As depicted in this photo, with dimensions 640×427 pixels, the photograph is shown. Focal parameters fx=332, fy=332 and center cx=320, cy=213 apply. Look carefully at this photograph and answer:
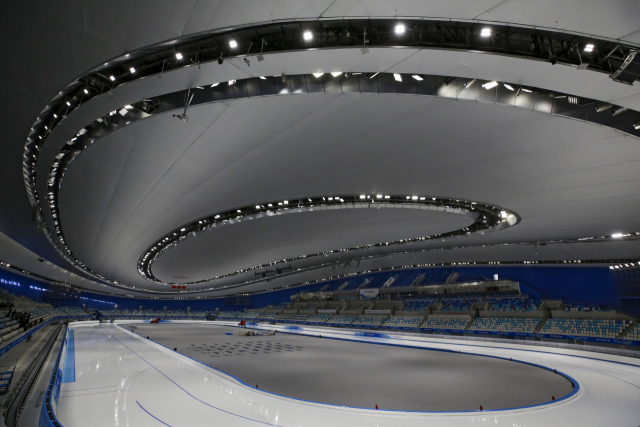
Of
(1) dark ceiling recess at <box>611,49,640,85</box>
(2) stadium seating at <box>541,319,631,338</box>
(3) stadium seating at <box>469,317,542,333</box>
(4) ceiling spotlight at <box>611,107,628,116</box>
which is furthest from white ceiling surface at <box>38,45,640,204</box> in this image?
(3) stadium seating at <box>469,317,542,333</box>

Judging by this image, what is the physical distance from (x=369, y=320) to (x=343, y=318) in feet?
17.3

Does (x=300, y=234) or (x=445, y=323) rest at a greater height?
(x=300, y=234)

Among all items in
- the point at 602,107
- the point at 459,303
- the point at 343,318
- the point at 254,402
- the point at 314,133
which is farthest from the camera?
the point at 343,318

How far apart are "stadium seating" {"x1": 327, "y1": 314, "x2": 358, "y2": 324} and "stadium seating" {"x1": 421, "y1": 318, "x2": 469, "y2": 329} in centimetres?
1171

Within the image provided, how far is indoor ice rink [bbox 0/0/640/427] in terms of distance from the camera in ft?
21.1

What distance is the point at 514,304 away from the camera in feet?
99.9

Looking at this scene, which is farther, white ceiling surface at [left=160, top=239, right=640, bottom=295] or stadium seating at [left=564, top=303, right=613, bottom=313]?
stadium seating at [left=564, top=303, right=613, bottom=313]

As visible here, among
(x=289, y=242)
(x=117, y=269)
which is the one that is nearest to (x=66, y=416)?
(x=289, y=242)

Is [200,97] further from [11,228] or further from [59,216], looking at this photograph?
[11,228]

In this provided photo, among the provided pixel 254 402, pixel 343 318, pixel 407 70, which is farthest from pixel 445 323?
pixel 407 70

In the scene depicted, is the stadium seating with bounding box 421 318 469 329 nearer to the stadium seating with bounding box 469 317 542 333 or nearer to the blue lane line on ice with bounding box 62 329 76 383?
the stadium seating with bounding box 469 317 542 333

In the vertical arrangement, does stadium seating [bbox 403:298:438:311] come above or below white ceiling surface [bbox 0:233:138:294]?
below

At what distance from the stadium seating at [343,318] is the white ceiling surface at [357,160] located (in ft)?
91.6

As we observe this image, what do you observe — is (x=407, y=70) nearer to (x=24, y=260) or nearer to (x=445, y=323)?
(x=445, y=323)
